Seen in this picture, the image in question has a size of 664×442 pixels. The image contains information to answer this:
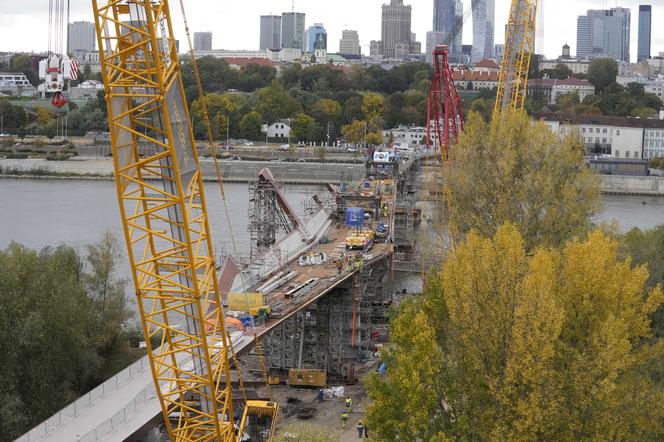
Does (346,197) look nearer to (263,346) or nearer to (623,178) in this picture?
(263,346)

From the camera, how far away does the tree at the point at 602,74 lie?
57.7m

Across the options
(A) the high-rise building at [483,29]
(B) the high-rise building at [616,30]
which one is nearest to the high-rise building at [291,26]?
(A) the high-rise building at [483,29]

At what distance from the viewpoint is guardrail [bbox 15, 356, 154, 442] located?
8258 mm

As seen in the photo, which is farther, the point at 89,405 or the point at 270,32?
the point at 270,32

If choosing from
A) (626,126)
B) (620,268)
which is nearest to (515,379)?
(620,268)

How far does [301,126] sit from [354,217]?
27.2 m

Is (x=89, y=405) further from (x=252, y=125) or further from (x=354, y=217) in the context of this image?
(x=252, y=125)

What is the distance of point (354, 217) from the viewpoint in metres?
19.0

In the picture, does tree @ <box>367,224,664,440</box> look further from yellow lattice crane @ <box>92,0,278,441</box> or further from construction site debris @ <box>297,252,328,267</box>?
construction site debris @ <box>297,252,328,267</box>

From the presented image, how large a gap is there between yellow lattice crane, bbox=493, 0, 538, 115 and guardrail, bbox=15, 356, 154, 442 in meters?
13.8

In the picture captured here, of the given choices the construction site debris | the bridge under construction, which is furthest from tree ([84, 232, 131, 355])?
the construction site debris

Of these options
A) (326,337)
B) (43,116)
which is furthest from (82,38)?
(326,337)

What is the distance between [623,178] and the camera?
36375 millimetres

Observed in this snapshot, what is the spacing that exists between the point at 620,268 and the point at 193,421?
3.37 metres
